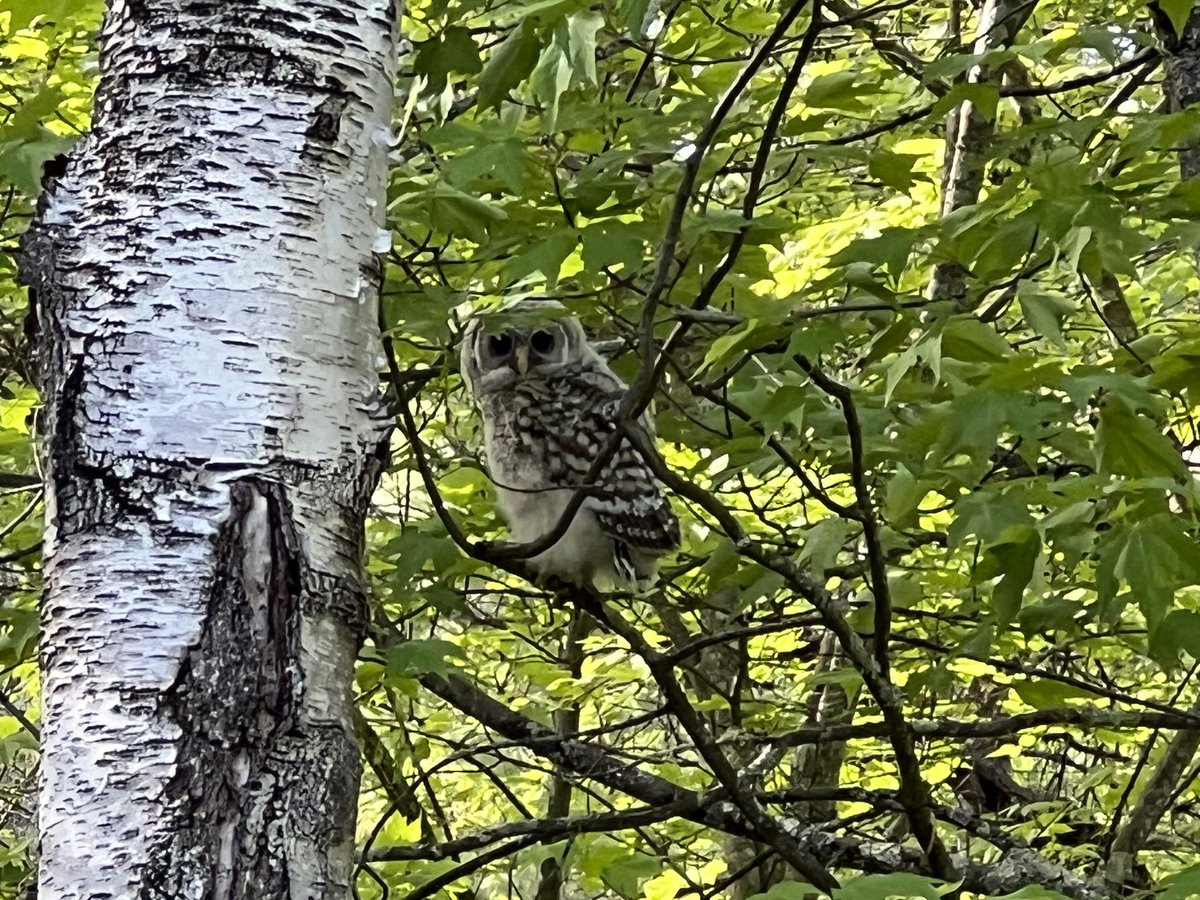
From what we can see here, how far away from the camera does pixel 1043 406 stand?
1.52 metres

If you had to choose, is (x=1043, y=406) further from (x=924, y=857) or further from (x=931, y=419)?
(x=924, y=857)

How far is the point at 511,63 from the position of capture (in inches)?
56.5

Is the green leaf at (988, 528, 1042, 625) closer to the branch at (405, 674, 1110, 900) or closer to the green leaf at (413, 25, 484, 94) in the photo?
the branch at (405, 674, 1110, 900)

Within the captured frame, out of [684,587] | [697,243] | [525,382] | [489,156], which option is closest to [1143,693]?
[684,587]

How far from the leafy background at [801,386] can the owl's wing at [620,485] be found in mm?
100

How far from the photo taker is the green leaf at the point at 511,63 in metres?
1.40

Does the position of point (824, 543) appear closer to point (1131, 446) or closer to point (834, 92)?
point (1131, 446)

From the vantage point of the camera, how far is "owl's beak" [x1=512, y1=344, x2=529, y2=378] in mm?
3000

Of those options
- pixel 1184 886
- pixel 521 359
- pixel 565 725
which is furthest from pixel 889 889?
pixel 565 725

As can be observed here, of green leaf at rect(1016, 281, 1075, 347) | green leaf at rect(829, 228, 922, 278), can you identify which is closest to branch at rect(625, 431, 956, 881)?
green leaf at rect(829, 228, 922, 278)

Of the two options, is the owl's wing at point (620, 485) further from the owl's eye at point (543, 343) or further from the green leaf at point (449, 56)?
the green leaf at point (449, 56)

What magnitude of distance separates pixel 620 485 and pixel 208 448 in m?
1.86

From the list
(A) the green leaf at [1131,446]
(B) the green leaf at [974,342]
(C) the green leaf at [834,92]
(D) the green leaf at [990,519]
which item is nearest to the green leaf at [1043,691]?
(D) the green leaf at [990,519]

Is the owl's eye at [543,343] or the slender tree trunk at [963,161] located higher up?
the slender tree trunk at [963,161]
